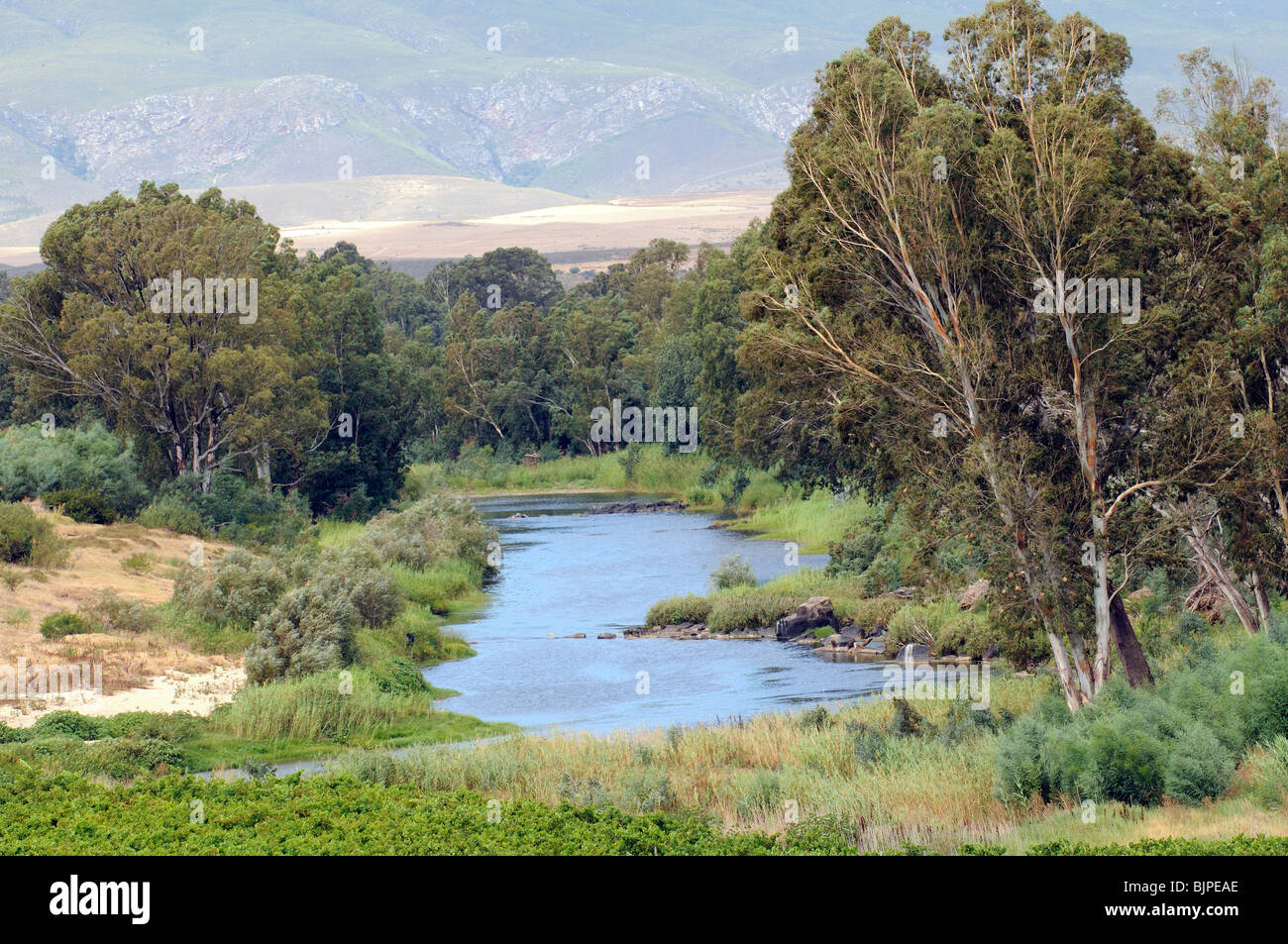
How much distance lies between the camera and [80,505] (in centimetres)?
4475

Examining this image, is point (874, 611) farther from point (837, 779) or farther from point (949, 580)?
point (837, 779)

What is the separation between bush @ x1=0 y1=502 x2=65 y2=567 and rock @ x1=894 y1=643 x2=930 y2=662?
2152 centimetres

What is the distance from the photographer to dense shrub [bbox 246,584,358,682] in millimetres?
30250

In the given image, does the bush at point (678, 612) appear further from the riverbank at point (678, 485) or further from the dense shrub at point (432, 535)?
the riverbank at point (678, 485)

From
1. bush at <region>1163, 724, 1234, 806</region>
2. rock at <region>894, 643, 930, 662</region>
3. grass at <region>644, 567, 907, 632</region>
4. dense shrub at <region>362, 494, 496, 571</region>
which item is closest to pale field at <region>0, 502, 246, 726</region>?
dense shrub at <region>362, 494, 496, 571</region>

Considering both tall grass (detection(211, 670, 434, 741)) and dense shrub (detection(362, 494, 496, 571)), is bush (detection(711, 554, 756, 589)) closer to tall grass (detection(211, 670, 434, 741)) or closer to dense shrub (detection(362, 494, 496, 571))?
dense shrub (detection(362, 494, 496, 571))

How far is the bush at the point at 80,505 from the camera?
4456 cm

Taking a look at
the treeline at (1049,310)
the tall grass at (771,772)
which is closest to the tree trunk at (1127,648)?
the treeline at (1049,310)

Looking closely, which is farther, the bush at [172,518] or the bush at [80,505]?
the bush at [172,518]

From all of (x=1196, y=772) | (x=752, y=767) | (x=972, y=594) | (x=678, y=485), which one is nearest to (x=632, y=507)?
(x=678, y=485)

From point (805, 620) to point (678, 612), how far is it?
453cm

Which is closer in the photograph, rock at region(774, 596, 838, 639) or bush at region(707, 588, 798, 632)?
rock at region(774, 596, 838, 639)

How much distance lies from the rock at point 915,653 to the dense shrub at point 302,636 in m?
13.3

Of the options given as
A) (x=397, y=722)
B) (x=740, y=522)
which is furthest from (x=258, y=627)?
(x=740, y=522)
